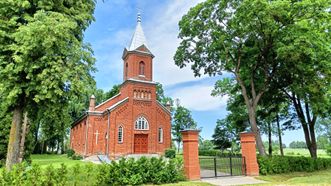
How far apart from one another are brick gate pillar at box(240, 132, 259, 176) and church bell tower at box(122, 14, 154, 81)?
59.1 ft

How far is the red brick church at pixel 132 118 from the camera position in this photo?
26.4 meters

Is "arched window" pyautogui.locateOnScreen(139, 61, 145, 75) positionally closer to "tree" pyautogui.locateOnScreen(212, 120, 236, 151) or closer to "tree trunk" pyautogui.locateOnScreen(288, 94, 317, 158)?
"tree trunk" pyautogui.locateOnScreen(288, 94, 317, 158)

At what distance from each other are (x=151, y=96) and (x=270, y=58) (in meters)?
15.2

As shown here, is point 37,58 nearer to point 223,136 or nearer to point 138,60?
point 138,60

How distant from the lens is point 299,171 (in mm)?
14867

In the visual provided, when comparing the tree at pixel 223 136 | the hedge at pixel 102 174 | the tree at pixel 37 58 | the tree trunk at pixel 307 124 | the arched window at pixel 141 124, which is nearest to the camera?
the hedge at pixel 102 174

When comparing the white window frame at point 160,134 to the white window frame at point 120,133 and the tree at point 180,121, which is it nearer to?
the white window frame at point 120,133

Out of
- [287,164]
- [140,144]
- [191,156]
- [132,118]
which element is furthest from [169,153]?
[191,156]

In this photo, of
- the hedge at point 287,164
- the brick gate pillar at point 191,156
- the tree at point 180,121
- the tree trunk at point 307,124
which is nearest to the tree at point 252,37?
the hedge at point 287,164

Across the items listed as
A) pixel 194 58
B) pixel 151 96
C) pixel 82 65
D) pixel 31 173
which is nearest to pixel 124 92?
pixel 151 96

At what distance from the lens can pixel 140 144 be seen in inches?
1077

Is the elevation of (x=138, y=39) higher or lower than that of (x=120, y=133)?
higher

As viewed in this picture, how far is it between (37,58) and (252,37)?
13423mm

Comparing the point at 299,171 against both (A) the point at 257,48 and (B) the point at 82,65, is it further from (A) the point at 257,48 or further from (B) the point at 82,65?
(B) the point at 82,65
